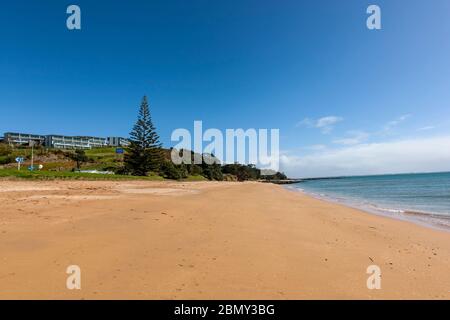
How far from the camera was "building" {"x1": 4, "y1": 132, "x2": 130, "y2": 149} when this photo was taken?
395 ft

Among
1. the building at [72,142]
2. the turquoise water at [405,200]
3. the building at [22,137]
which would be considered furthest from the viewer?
the building at [72,142]

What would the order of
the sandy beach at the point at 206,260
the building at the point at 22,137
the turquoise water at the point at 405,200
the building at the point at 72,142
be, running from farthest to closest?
the building at the point at 72,142 < the building at the point at 22,137 < the turquoise water at the point at 405,200 < the sandy beach at the point at 206,260

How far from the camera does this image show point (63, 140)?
127 metres

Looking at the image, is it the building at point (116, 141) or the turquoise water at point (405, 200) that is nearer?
the turquoise water at point (405, 200)

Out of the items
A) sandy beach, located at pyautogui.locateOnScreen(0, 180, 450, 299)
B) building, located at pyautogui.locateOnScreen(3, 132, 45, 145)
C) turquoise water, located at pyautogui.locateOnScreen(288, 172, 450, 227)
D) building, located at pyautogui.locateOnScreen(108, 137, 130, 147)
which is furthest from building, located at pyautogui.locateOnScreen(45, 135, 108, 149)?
sandy beach, located at pyautogui.locateOnScreen(0, 180, 450, 299)

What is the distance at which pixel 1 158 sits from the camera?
5138cm

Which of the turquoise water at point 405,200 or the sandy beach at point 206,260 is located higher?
the sandy beach at point 206,260

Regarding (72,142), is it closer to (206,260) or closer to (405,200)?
(405,200)

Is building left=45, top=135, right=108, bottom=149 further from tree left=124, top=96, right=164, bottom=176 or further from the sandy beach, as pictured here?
the sandy beach

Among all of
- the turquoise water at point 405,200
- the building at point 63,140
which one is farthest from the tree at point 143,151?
the building at point 63,140

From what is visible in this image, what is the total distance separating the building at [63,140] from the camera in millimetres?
120500

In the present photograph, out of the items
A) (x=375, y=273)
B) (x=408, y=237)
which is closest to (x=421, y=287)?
(x=375, y=273)

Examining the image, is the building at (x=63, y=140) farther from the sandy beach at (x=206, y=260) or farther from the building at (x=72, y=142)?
the sandy beach at (x=206, y=260)
